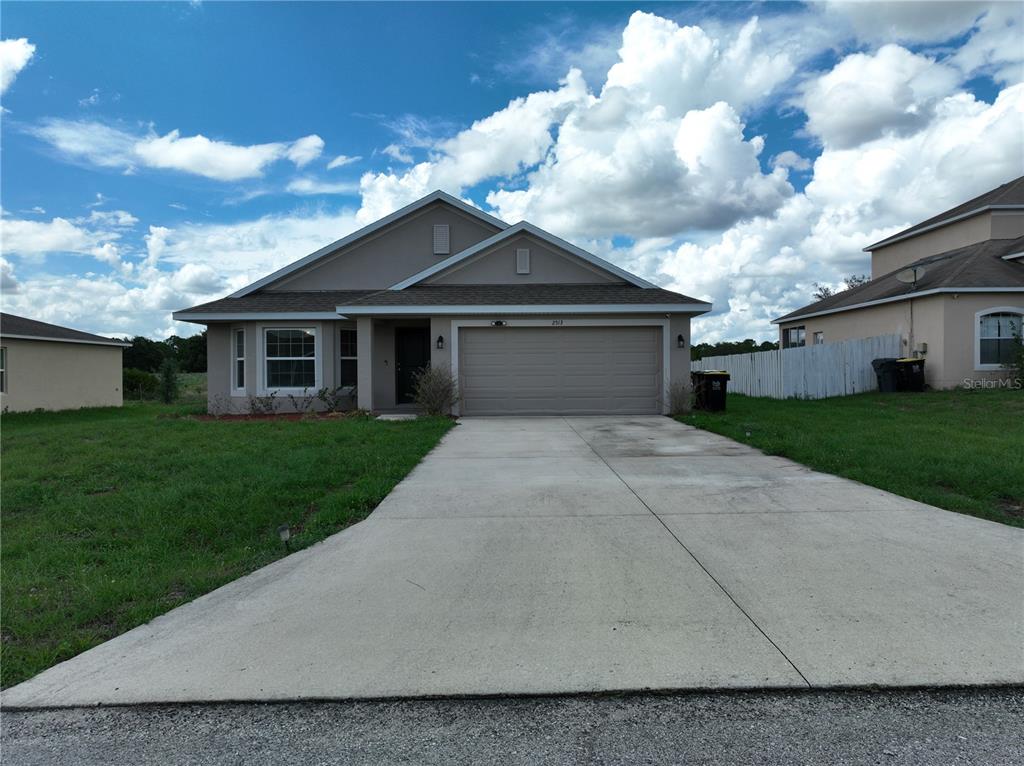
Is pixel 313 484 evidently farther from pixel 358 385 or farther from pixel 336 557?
pixel 358 385

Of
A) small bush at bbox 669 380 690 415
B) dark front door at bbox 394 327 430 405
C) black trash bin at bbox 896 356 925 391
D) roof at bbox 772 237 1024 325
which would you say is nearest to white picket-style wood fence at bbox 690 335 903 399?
black trash bin at bbox 896 356 925 391

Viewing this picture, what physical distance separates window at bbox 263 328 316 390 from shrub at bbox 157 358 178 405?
13.5 meters

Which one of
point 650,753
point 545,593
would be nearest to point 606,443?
point 545,593

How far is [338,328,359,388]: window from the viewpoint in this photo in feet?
55.1

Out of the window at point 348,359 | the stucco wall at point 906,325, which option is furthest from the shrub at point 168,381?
the stucco wall at point 906,325

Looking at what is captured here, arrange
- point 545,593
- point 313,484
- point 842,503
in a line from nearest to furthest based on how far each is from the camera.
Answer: point 545,593 → point 842,503 → point 313,484

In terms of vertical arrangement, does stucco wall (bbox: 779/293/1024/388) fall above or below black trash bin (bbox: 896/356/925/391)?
above

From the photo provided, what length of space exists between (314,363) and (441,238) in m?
5.28

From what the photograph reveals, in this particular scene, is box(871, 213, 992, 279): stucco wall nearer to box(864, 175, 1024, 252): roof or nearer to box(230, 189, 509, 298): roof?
box(864, 175, 1024, 252): roof

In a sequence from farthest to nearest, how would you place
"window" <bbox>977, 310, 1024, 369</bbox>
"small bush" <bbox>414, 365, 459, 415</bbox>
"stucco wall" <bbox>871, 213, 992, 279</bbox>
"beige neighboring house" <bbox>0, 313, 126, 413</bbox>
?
"beige neighboring house" <bbox>0, 313, 126, 413</bbox> < "stucco wall" <bbox>871, 213, 992, 279</bbox> < "window" <bbox>977, 310, 1024, 369</bbox> < "small bush" <bbox>414, 365, 459, 415</bbox>

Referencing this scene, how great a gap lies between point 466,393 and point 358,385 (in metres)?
2.64

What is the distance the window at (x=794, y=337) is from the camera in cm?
2731

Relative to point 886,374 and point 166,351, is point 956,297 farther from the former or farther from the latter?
point 166,351

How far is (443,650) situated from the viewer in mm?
3576
